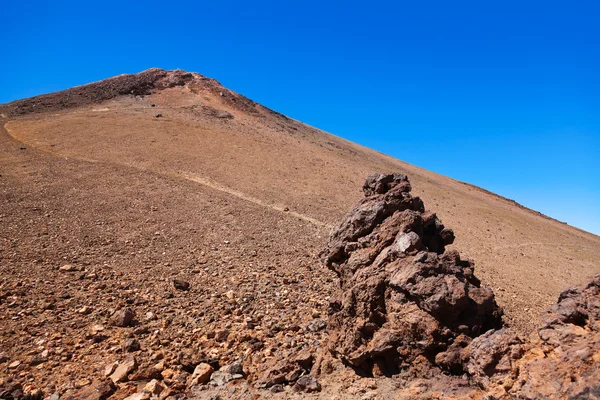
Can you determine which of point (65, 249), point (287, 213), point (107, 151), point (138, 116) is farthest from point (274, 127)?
point (65, 249)

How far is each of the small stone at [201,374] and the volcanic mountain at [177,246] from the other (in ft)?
0.16

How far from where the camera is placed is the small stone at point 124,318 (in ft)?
26.3

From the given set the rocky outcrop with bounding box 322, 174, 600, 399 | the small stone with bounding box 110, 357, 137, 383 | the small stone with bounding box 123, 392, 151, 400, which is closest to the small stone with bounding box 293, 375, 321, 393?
the rocky outcrop with bounding box 322, 174, 600, 399

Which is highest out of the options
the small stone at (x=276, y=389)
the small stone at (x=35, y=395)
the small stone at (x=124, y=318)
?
the small stone at (x=276, y=389)

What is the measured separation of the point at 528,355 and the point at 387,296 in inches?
83.6

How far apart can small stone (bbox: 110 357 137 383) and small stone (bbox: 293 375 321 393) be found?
283cm

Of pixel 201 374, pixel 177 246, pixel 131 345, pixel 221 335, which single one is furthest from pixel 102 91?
pixel 201 374

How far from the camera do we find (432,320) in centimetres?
540

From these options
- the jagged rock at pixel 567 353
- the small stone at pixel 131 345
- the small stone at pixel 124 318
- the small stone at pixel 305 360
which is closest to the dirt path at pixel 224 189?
the small stone at pixel 124 318

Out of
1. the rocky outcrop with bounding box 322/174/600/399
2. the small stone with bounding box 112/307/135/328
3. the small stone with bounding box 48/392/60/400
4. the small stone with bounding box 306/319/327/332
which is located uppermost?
the rocky outcrop with bounding box 322/174/600/399

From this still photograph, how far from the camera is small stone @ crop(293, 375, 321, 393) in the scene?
5596 mm

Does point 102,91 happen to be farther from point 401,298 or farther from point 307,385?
point 401,298

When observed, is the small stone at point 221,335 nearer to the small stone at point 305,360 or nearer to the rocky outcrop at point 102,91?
the small stone at point 305,360

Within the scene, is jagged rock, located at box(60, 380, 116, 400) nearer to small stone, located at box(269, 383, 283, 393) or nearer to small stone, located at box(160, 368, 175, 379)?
small stone, located at box(160, 368, 175, 379)
